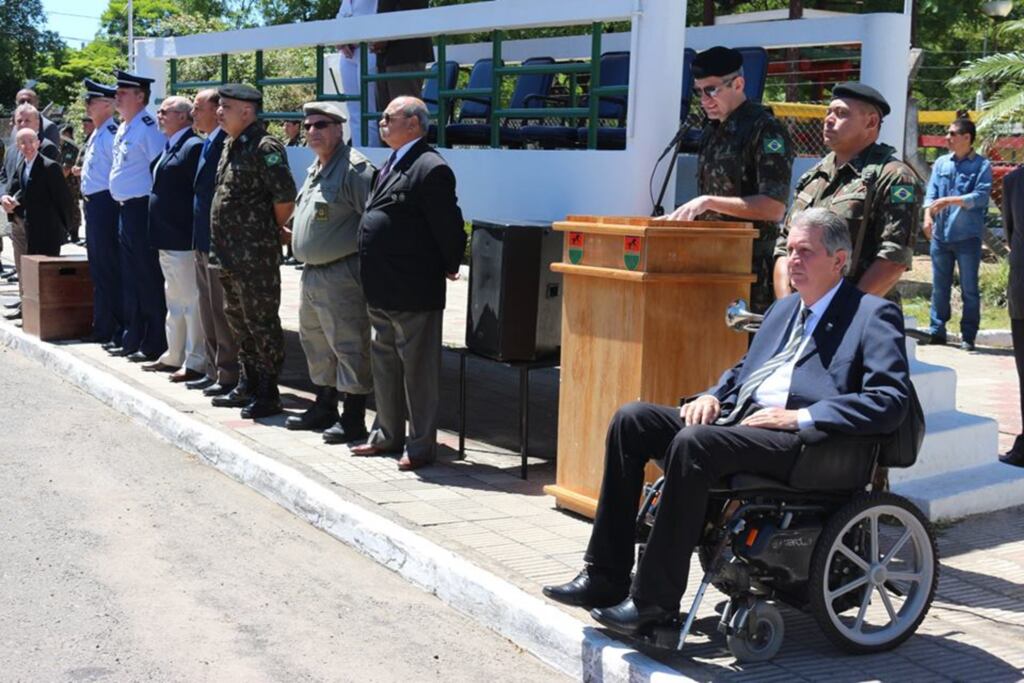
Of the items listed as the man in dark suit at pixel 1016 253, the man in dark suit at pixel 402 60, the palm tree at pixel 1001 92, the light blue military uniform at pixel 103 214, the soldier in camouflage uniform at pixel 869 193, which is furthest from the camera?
the palm tree at pixel 1001 92

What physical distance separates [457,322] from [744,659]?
10118 mm

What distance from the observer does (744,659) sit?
179 inches

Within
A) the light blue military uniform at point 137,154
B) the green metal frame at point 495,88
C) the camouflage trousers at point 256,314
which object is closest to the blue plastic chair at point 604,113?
the green metal frame at point 495,88

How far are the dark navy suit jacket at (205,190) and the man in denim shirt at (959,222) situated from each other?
6.90 meters

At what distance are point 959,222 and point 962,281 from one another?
58 cm

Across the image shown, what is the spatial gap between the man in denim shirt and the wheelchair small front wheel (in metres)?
8.68

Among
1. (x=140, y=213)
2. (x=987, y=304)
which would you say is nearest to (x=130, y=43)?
(x=987, y=304)

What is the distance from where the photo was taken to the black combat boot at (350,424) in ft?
26.8

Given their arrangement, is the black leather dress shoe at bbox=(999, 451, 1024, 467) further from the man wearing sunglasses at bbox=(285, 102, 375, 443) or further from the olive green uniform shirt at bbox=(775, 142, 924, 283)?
the man wearing sunglasses at bbox=(285, 102, 375, 443)

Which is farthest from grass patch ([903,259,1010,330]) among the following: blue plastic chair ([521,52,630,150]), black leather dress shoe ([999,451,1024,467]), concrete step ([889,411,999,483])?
concrete step ([889,411,999,483])

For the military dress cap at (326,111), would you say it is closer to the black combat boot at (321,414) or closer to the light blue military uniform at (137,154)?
the black combat boot at (321,414)

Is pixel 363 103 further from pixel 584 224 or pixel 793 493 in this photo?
pixel 793 493

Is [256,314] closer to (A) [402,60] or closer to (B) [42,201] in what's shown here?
(A) [402,60]

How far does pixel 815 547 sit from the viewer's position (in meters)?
4.59
